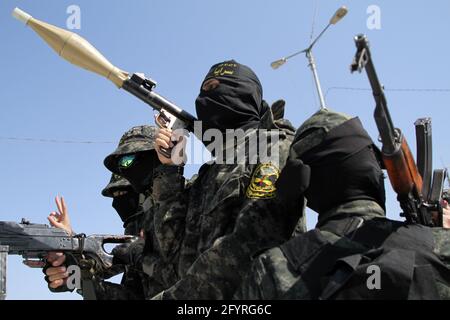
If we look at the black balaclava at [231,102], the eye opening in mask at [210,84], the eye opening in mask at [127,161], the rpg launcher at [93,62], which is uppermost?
the rpg launcher at [93,62]

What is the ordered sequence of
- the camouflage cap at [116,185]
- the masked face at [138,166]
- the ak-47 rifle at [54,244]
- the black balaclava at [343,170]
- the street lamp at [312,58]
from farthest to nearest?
the street lamp at [312,58] < the camouflage cap at [116,185] < the masked face at [138,166] < the ak-47 rifle at [54,244] < the black balaclava at [343,170]

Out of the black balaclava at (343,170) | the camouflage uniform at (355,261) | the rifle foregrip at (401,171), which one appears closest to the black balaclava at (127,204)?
the black balaclava at (343,170)

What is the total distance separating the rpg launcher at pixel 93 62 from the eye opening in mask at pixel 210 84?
55 centimetres

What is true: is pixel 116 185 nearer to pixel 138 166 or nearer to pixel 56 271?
pixel 138 166

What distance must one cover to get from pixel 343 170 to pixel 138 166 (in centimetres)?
362

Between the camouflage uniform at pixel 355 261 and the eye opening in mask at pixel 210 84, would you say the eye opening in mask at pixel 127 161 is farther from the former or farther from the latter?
the camouflage uniform at pixel 355 261

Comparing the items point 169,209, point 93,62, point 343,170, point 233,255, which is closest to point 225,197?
point 233,255

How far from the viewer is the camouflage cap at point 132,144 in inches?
273

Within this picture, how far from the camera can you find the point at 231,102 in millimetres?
5078

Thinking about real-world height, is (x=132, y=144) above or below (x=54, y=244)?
above

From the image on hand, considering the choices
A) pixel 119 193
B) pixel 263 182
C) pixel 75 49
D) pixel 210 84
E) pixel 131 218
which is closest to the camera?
pixel 263 182

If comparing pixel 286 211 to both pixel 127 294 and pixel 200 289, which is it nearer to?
pixel 200 289

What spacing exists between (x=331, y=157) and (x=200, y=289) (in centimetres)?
127

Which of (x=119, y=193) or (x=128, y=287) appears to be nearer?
(x=128, y=287)
